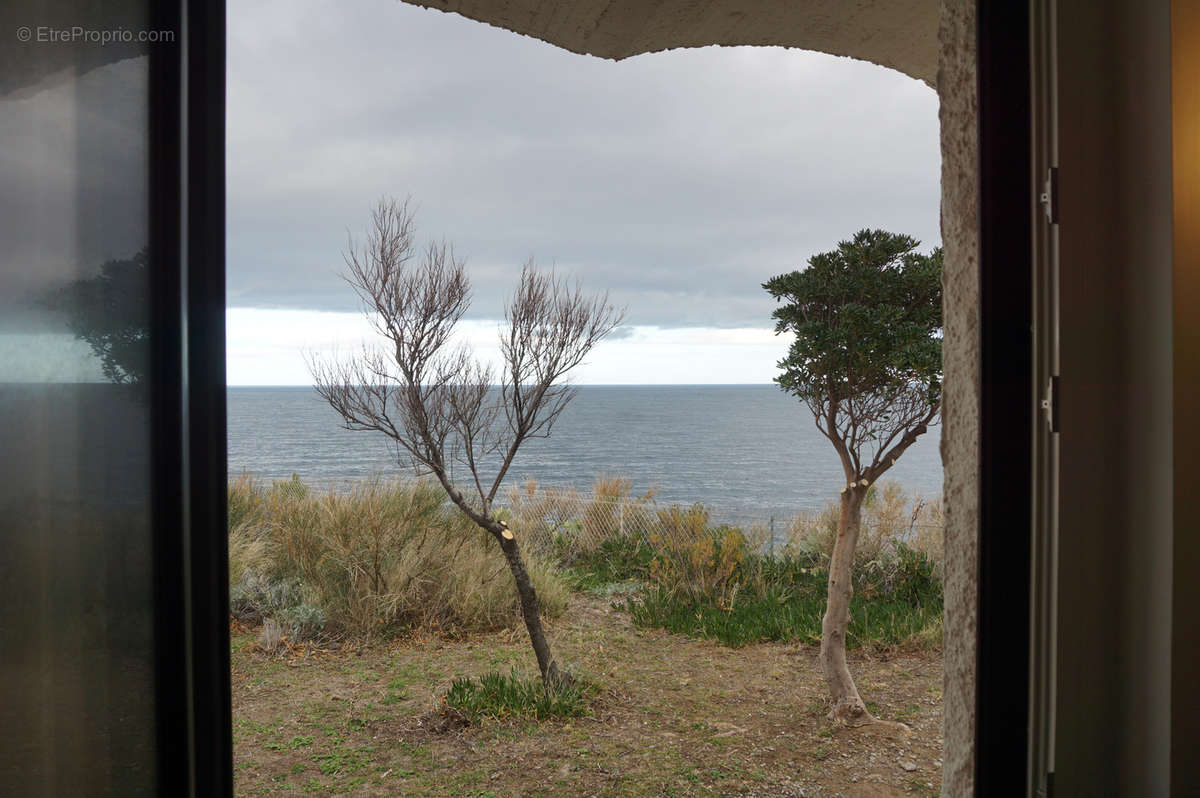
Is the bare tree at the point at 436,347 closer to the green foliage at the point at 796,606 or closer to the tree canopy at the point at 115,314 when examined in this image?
the green foliage at the point at 796,606

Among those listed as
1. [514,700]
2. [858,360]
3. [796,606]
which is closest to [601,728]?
[514,700]

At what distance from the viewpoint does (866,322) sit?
340 cm

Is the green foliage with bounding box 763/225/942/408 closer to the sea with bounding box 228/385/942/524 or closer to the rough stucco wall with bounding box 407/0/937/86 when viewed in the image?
the rough stucco wall with bounding box 407/0/937/86

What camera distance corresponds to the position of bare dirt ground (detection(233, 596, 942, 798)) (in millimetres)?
2871

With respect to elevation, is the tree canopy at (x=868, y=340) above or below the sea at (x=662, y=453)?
above

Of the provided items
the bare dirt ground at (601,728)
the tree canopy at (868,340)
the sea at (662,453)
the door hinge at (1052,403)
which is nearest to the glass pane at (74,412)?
the door hinge at (1052,403)

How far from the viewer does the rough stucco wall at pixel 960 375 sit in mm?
1139

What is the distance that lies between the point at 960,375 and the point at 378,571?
4.34m

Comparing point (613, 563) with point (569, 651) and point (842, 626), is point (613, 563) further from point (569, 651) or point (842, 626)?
point (842, 626)

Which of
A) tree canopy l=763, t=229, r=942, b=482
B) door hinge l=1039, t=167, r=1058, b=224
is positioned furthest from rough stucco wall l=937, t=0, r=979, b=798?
tree canopy l=763, t=229, r=942, b=482

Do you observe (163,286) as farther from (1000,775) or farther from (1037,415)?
(1000,775)

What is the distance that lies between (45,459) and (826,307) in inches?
135

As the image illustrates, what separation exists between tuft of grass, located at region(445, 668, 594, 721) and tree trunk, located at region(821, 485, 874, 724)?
1.28 metres

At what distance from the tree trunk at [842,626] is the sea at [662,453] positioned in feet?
34.2
